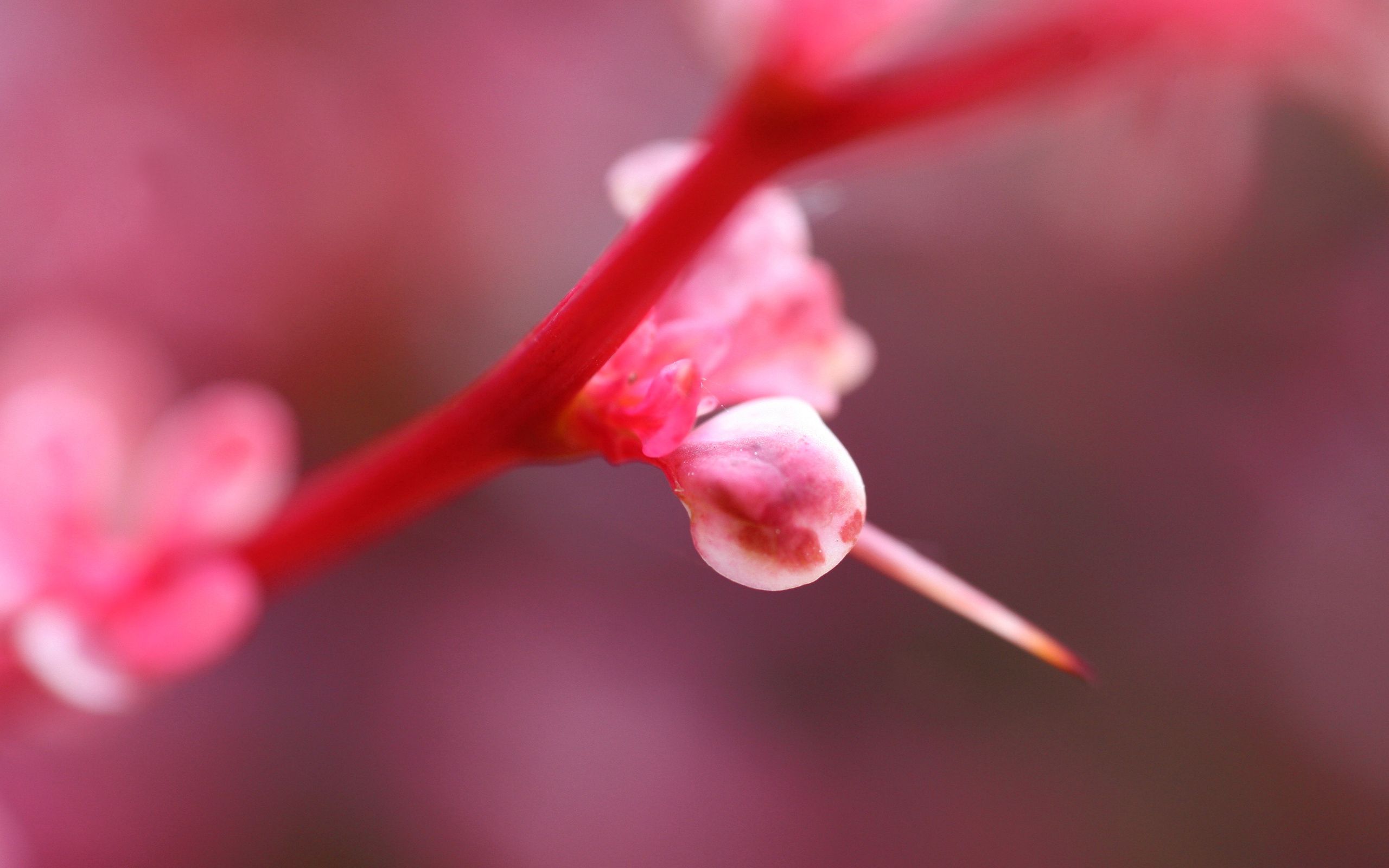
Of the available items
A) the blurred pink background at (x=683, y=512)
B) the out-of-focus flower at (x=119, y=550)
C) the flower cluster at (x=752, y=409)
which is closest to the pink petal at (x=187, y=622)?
the out-of-focus flower at (x=119, y=550)

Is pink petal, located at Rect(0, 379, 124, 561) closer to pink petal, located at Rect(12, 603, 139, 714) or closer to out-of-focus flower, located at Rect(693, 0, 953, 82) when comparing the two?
pink petal, located at Rect(12, 603, 139, 714)

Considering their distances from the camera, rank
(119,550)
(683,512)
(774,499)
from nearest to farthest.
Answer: (774,499), (119,550), (683,512)

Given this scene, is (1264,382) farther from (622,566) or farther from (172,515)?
(172,515)

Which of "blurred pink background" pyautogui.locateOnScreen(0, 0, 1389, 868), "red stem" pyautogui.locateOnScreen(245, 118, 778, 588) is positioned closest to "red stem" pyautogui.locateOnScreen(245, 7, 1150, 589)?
"red stem" pyautogui.locateOnScreen(245, 118, 778, 588)

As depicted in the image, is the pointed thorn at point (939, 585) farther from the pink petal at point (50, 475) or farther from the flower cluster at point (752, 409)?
the pink petal at point (50, 475)

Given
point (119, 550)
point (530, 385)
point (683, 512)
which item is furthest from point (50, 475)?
point (683, 512)

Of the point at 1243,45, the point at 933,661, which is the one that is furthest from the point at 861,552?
the point at 933,661

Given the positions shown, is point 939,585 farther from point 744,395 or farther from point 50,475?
point 50,475
